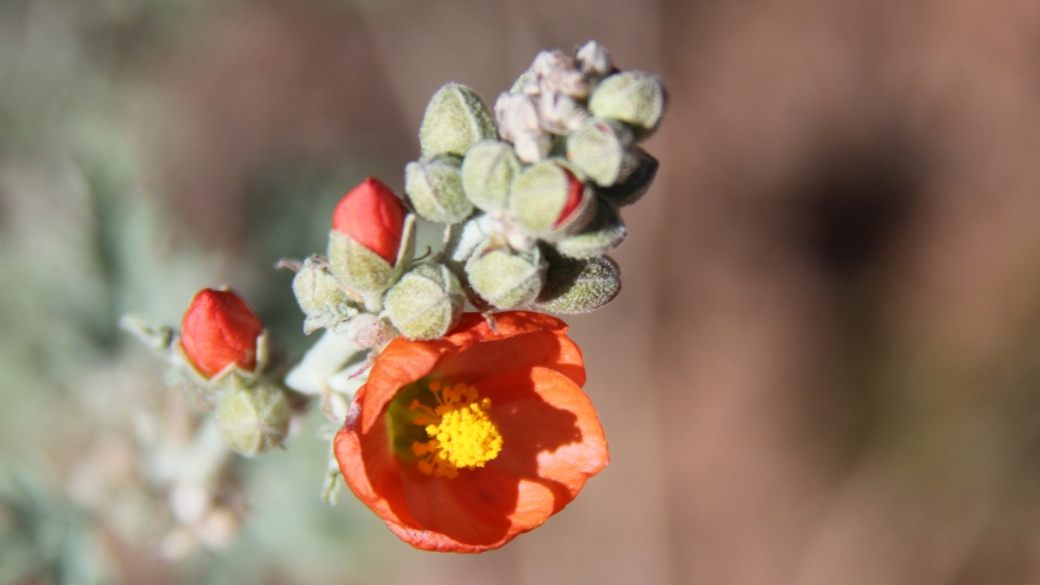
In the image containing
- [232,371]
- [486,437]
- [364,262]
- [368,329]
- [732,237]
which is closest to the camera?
[364,262]

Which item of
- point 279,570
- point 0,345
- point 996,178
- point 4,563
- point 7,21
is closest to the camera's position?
point 4,563

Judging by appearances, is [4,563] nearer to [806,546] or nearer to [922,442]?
[806,546]

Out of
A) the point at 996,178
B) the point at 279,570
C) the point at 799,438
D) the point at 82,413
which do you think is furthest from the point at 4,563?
the point at 996,178

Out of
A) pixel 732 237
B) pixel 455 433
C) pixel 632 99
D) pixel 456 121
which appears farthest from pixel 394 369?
pixel 732 237

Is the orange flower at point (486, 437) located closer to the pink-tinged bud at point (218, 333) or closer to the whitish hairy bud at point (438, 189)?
the whitish hairy bud at point (438, 189)

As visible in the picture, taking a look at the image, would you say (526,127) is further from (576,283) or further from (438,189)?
(576,283)

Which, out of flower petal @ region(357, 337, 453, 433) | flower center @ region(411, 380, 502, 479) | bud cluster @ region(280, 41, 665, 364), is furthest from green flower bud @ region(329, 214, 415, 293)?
flower center @ region(411, 380, 502, 479)
